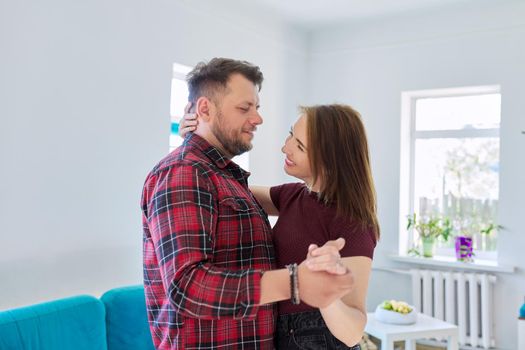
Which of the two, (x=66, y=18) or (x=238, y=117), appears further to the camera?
(x=66, y=18)

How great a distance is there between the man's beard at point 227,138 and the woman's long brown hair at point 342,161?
19cm

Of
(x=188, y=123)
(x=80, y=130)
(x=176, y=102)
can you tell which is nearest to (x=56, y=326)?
(x=80, y=130)

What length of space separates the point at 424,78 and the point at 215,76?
322 centimetres

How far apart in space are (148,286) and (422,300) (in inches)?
132

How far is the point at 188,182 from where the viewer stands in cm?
117

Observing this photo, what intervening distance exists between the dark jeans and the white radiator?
2.94m

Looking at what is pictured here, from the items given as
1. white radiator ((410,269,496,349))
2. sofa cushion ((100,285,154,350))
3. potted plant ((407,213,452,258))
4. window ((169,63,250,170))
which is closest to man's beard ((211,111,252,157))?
sofa cushion ((100,285,154,350))

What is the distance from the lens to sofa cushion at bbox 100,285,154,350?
255cm

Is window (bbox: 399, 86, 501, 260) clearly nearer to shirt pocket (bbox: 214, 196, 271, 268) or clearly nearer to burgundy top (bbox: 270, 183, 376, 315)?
burgundy top (bbox: 270, 183, 376, 315)

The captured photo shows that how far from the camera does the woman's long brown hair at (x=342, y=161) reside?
1.37m

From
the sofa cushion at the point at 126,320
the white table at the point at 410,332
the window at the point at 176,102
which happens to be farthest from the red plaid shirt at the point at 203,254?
the window at the point at 176,102

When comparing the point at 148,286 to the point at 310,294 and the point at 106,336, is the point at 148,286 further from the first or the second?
the point at 106,336

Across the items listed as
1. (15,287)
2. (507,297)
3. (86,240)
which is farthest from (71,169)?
(507,297)

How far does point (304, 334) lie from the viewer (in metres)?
1.33
